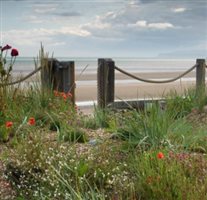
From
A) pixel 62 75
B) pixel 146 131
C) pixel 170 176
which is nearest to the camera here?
pixel 170 176

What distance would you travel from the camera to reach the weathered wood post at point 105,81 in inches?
424

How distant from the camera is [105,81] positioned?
1077 centimetres

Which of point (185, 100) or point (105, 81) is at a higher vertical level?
point (105, 81)

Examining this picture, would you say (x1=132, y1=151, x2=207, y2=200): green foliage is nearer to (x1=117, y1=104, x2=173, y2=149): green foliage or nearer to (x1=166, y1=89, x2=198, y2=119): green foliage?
(x1=117, y1=104, x2=173, y2=149): green foliage

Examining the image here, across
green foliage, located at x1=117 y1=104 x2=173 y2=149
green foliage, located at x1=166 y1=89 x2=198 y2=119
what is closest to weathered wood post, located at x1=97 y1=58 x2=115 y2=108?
green foliage, located at x1=166 y1=89 x2=198 y2=119

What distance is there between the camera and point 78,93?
22.8 metres

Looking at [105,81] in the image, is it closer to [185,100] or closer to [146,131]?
[185,100]

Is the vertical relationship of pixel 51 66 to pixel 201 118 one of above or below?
above

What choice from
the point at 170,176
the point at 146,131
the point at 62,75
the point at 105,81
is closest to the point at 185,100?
the point at 105,81

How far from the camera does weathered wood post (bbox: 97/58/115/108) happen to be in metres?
10.8

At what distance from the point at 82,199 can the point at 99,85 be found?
671cm

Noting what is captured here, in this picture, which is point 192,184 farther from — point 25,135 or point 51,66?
point 51,66

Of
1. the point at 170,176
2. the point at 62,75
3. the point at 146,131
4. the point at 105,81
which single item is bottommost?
the point at 170,176

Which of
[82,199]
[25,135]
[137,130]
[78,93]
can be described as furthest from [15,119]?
[78,93]
